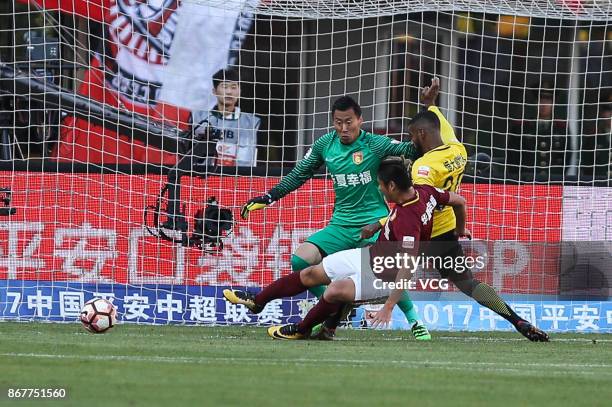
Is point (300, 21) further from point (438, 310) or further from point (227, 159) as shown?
point (438, 310)

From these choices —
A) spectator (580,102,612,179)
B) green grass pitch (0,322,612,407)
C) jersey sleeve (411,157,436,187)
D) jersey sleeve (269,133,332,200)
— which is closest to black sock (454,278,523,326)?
green grass pitch (0,322,612,407)

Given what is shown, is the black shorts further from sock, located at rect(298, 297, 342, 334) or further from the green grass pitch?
sock, located at rect(298, 297, 342, 334)

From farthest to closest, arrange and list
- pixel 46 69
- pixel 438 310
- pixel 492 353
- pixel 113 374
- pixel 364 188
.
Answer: pixel 46 69
pixel 438 310
pixel 364 188
pixel 492 353
pixel 113 374

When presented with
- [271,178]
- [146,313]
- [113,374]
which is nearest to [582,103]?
[271,178]

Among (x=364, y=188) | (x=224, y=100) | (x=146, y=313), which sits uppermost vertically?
(x=224, y=100)

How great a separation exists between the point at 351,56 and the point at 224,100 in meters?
1.61

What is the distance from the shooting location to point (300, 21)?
15.9 meters

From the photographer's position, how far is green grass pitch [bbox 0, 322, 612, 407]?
729 cm

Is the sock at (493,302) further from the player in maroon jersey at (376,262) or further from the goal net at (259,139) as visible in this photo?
the goal net at (259,139)

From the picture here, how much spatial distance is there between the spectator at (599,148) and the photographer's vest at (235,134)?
12.9 ft

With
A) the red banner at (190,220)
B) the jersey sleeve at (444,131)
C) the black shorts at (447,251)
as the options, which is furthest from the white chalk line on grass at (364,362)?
the red banner at (190,220)

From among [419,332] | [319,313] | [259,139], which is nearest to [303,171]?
[319,313]

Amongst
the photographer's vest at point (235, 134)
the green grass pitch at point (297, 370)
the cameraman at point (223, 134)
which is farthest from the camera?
the photographer's vest at point (235, 134)

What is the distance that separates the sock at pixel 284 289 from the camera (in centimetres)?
1204
